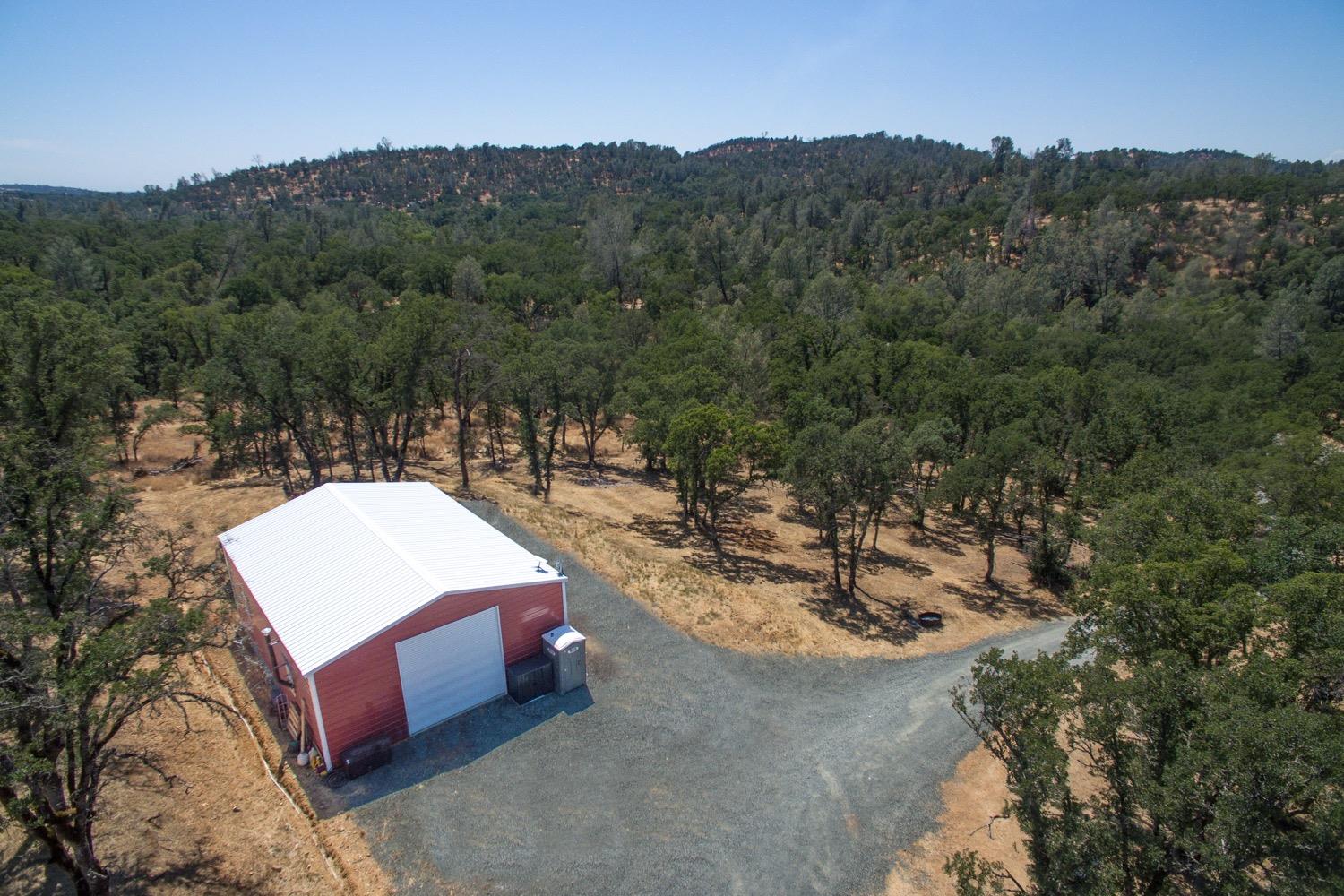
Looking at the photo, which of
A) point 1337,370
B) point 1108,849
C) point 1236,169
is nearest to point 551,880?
point 1108,849

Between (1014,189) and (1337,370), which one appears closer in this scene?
(1337,370)

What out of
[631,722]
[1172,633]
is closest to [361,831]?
[631,722]

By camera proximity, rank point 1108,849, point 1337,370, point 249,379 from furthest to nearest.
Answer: point 1337,370 < point 249,379 < point 1108,849

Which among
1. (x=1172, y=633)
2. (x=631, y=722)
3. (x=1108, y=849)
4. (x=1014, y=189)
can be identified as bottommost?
(x=631, y=722)

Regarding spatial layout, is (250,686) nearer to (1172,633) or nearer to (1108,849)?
(1108,849)

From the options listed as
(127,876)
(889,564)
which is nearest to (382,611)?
(127,876)

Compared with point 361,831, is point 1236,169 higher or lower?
higher

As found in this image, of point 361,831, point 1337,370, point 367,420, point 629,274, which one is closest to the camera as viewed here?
point 361,831

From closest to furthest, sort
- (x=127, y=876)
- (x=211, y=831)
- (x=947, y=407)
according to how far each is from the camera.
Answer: (x=127, y=876)
(x=211, y=831)
(x=947, y=407)

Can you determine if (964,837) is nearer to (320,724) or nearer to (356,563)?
(320,724)
